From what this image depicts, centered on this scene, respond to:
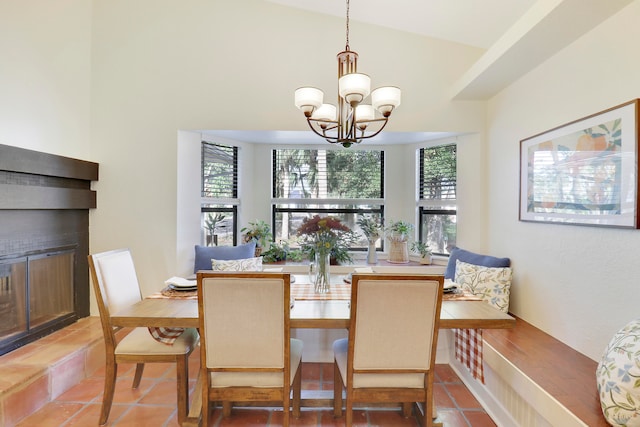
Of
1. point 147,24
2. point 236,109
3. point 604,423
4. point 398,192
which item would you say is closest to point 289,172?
point 236,109

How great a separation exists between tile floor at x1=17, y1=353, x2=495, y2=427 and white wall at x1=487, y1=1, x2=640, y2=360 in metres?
0.79

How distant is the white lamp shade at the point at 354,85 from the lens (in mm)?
A: 1691

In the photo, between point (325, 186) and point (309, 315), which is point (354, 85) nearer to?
point (309, 315)

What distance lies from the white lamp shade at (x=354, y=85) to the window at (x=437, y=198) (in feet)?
6.25

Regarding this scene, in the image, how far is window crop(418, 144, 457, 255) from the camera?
3316mm

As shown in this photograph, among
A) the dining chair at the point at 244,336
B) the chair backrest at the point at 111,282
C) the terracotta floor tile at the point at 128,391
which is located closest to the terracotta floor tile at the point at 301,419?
the dining chair at the point at 244,336

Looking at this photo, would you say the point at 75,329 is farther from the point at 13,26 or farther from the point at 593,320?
the point at 593,320

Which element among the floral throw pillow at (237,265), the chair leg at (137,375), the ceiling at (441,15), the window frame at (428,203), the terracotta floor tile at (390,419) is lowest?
the terracotta floor tile at (390,419)

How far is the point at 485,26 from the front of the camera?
2520 millimetres

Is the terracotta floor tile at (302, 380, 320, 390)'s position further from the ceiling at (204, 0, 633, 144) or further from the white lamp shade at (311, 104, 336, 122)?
the ceiling at (204, 0, 633, 144)

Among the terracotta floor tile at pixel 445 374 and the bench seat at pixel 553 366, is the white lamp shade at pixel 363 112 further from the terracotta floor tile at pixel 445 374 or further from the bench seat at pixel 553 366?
the terracotta floor tile at pixel 445 374

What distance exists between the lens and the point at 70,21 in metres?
2.76

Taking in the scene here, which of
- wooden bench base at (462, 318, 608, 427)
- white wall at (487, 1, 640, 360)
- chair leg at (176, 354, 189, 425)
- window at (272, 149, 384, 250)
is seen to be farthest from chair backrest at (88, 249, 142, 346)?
white wall at (487, 1, 640, 360)

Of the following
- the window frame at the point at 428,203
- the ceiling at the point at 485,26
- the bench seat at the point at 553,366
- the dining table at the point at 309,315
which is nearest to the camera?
the bench seat at the point at 553,366
